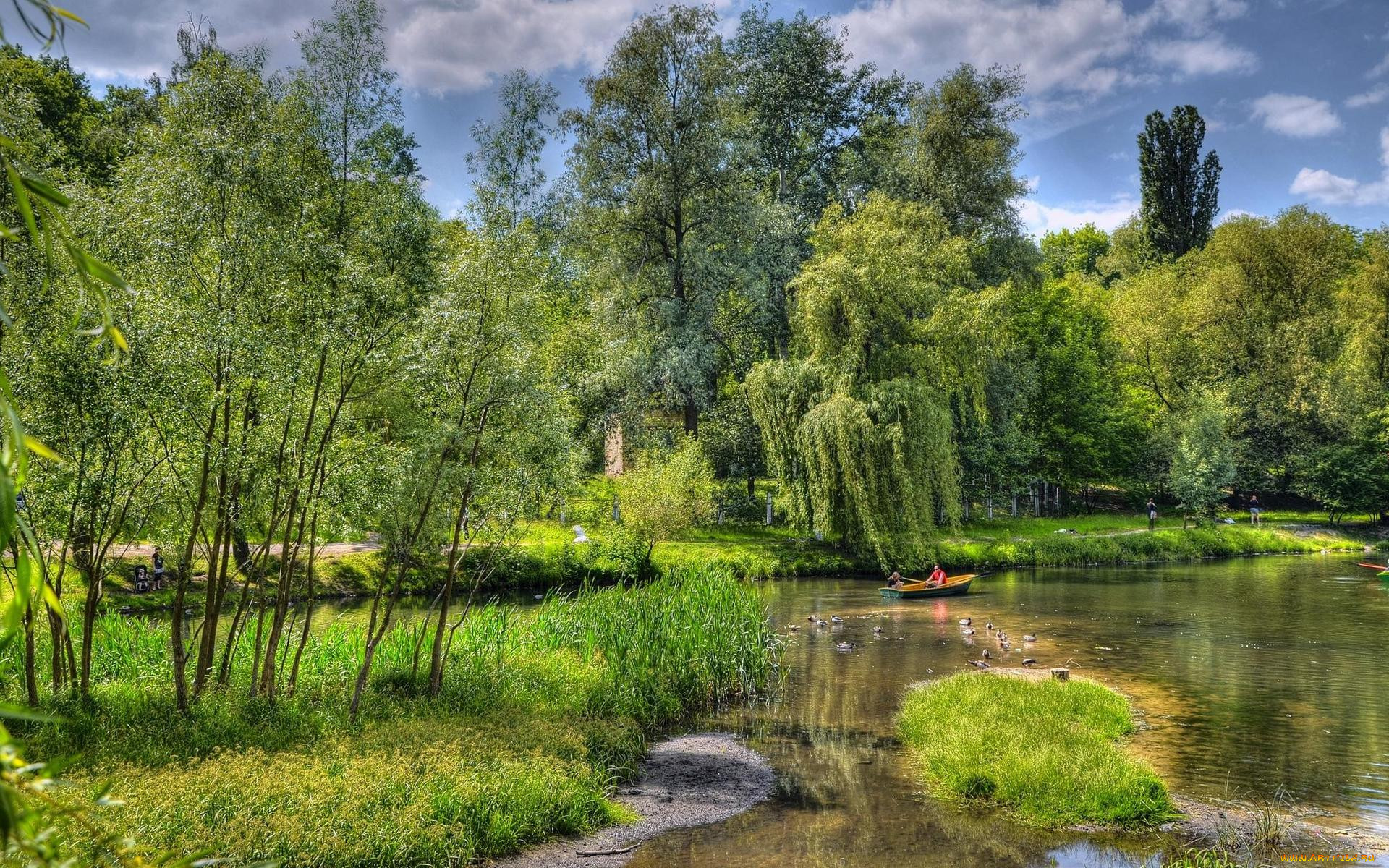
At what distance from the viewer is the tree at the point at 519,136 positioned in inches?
1671

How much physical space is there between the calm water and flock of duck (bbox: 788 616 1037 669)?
1.00 feet

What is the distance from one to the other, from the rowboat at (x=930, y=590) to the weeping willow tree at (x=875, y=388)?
3.38 m

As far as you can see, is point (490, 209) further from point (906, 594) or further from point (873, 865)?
point (906, 594)

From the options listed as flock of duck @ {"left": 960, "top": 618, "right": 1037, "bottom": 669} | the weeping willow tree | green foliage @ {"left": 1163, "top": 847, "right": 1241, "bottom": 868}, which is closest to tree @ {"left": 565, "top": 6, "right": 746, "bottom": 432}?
the weeping willow tree

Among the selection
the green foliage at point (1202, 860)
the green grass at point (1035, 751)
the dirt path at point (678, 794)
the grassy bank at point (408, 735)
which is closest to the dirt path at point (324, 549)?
the grassy bank at point (408, 735)

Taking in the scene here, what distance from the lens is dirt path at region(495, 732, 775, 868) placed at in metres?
10.3

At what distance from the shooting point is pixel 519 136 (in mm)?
43219

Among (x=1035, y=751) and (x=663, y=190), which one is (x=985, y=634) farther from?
(x=663, y=190)

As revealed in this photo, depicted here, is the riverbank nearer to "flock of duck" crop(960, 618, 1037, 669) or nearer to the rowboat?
the rowboat

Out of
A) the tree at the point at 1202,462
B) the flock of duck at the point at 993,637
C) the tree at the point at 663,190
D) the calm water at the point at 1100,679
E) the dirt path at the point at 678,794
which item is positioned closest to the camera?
the dirt path at the point at 678,794

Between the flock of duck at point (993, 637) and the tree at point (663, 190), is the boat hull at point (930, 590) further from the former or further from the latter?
the tree at point (663, 190)

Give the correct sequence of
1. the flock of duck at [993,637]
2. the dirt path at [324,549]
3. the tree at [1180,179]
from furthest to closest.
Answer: the tree at [1180,179], the dirt path at [324,549], the flock of duck at [993,637]

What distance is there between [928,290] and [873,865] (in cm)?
2952

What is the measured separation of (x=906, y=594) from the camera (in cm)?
3036
